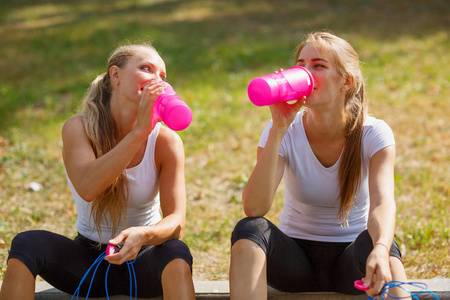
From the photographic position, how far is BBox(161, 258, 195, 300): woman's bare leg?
2598mm

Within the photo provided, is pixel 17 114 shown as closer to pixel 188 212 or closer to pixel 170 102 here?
pixel 188 212

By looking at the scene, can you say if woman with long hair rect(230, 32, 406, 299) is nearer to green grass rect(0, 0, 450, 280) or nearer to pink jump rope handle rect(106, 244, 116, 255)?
pink jump rope handle rect(106, 244, 116, 255)

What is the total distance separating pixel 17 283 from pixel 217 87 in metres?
4.97

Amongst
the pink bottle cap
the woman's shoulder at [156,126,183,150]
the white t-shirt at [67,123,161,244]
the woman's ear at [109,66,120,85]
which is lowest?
the white t-shirt at [67,123,161,244]

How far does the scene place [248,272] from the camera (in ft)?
8.40

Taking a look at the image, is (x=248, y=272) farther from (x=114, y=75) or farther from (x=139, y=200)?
(x=114, y=75)

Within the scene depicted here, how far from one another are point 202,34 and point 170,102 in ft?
24.3

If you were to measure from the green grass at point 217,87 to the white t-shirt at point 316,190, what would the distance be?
0.79 m

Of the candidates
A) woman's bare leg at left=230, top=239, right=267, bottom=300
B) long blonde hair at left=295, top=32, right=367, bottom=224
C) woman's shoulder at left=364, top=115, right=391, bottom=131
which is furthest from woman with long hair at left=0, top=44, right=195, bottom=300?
woman's shoulder at left=364, top=115, right=391, bottom=131

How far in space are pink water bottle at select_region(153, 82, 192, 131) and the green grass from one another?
1296mm

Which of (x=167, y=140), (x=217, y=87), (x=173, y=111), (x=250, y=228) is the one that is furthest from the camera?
(x=217, y=87)

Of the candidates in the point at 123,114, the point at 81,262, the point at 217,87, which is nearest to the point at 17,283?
the point at 81,262

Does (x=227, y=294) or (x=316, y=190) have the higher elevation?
(x=316, y=190)

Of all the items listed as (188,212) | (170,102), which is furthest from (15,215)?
(170,102)
